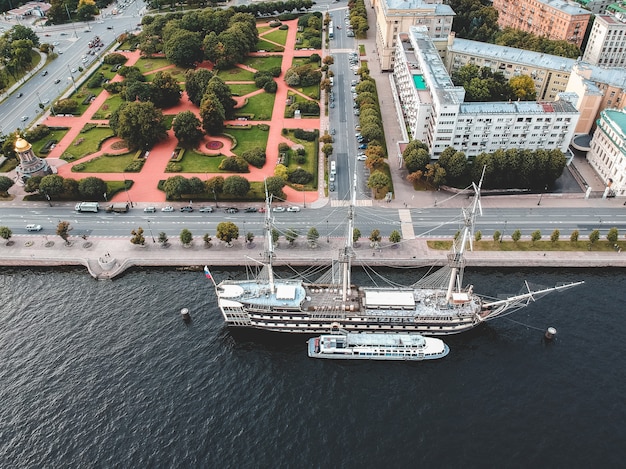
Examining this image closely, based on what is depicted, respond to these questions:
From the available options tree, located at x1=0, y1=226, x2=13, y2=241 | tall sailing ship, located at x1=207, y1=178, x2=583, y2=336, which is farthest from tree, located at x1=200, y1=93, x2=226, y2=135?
tall sailing ship, located at x1=207, y1=178, x2=583, y2=336

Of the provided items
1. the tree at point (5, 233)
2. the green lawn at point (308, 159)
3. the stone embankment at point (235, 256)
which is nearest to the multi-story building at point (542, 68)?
the green lawn at point (308, 159)

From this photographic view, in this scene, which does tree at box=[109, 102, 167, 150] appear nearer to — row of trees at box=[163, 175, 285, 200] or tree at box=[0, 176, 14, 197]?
row of trees at box=[163, 175, 285, 200]

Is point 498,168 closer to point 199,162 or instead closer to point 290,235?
point 290,235

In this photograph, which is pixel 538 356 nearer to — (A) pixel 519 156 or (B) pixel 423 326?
(B) pixel 423 326

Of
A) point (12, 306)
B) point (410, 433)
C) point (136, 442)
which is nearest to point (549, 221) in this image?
point (410, 433)

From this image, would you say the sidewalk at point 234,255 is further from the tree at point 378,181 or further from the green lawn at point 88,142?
the green lawn at point 88,142

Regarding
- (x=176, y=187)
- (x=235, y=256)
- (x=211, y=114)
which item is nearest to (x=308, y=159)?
(x=211, y=114)
